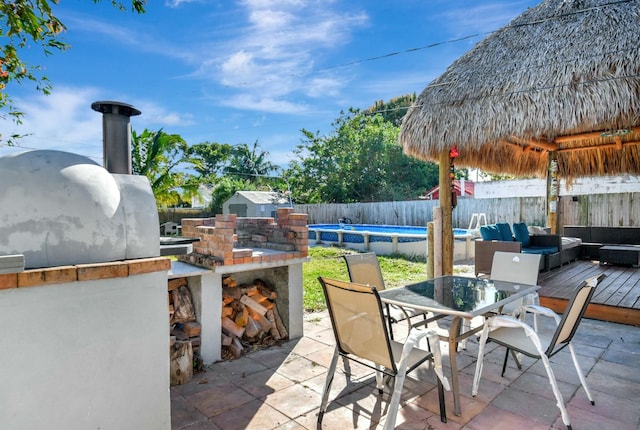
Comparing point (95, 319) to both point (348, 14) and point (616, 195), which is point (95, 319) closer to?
point (348, 14)

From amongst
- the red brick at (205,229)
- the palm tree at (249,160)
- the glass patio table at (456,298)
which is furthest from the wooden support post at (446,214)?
the palm tree at (249,160)

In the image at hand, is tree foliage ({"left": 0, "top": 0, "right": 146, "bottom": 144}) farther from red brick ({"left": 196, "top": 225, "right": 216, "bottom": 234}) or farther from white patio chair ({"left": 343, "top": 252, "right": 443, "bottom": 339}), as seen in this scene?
white patio chair ({"left": 343, "top": 252, "right": 443, "bottom": 339})

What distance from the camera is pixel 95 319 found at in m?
2.12

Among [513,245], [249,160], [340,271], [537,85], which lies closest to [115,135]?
[537,85]

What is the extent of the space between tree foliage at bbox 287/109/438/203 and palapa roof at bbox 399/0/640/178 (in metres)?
16.0

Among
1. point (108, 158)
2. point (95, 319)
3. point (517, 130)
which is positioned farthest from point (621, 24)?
point (95, 319)

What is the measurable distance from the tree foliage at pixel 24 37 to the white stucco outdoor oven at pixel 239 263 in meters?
2.29

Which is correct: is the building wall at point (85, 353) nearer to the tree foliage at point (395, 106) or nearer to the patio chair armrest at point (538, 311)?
the patio chair armrest at point (538, 311)

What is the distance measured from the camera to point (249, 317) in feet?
14.4

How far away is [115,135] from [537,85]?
6049mm

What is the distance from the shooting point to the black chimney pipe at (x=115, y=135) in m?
2.67

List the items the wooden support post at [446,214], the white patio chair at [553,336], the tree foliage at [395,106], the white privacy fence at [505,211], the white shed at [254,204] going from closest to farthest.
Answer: the white patio chair at [553,336] < the wooden support post at [446,214] < the white privacy fence at [505,211] < the white shed at [254,204] < the tree foliage at [395,106]

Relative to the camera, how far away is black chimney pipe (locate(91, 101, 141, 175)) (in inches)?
105

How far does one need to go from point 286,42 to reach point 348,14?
5.36 ft
